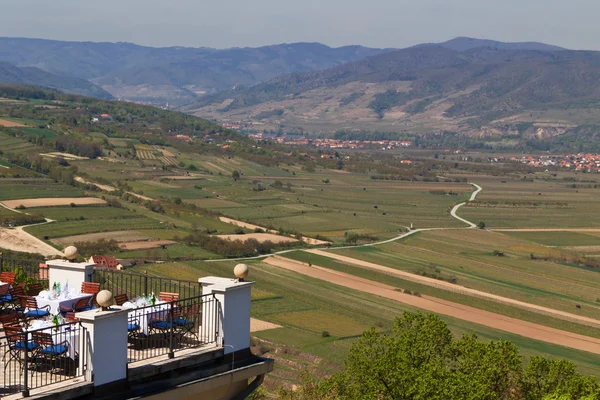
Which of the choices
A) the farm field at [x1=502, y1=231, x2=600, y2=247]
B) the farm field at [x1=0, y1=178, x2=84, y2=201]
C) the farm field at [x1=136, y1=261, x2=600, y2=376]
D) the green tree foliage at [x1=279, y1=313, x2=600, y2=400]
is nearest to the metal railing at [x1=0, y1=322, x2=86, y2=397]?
the green tree foliage at [x1=279, y1=313, x2=600, y2=400]

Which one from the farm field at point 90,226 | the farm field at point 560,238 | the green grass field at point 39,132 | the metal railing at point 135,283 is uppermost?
the metal railing at point 135,283

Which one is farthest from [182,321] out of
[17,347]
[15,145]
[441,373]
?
[15,145]

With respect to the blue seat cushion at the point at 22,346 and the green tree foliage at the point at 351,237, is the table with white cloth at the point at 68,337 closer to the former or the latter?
the blue seat cushion at the point at 22,346

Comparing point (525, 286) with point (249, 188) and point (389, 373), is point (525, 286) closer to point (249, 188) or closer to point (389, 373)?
point (389, 373)

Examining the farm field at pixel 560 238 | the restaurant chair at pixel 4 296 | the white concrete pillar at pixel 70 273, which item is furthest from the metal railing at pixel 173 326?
the farm field at pixel 560 238

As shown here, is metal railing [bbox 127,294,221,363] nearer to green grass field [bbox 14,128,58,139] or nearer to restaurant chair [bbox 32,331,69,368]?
restaurant chair [bbox 32,331,69,368]

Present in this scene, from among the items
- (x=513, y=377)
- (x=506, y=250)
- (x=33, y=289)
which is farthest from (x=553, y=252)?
(x=33, y=289)
